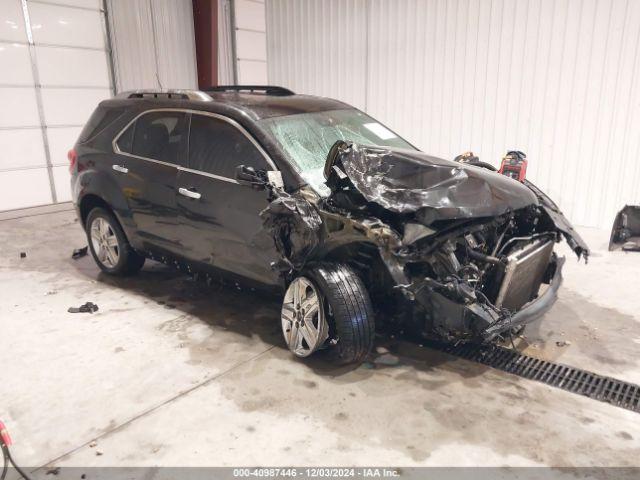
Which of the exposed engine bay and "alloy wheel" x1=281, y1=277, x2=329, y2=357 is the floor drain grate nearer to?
the exposed engine bay

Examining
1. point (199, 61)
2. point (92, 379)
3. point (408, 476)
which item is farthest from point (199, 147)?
point (199, 61)

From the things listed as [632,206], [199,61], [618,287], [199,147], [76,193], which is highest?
[199,61]

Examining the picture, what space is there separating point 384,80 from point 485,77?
1.76m

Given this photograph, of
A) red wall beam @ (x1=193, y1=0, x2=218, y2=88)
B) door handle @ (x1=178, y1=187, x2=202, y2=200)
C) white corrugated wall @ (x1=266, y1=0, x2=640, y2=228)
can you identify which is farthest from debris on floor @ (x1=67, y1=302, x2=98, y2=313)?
red wall beam @ (x1=193, y1=0, x2=218, y2=88)

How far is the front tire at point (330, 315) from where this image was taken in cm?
301

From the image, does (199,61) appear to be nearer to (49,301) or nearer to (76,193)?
(76,193)

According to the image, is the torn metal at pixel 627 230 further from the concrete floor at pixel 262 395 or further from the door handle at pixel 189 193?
the door handle at pixel 189 193

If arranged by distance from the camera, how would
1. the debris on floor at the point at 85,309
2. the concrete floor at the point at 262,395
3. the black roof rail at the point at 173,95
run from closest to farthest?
the concrete floor at the point at 262,395, the black roof rail at the point at 173,95, the debris on floor at the point at 85,309

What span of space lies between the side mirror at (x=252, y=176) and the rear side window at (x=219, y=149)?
0.75 feet

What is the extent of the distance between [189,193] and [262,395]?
1.63 m

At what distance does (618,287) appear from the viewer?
4652 millimetres

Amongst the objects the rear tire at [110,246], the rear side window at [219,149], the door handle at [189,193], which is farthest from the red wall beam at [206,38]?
the door handle at [189,193]

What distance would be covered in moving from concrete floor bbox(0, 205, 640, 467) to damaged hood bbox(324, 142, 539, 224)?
3.44 ft

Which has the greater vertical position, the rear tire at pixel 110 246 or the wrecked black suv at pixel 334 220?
the wrecked black suv at pixel 334 220
